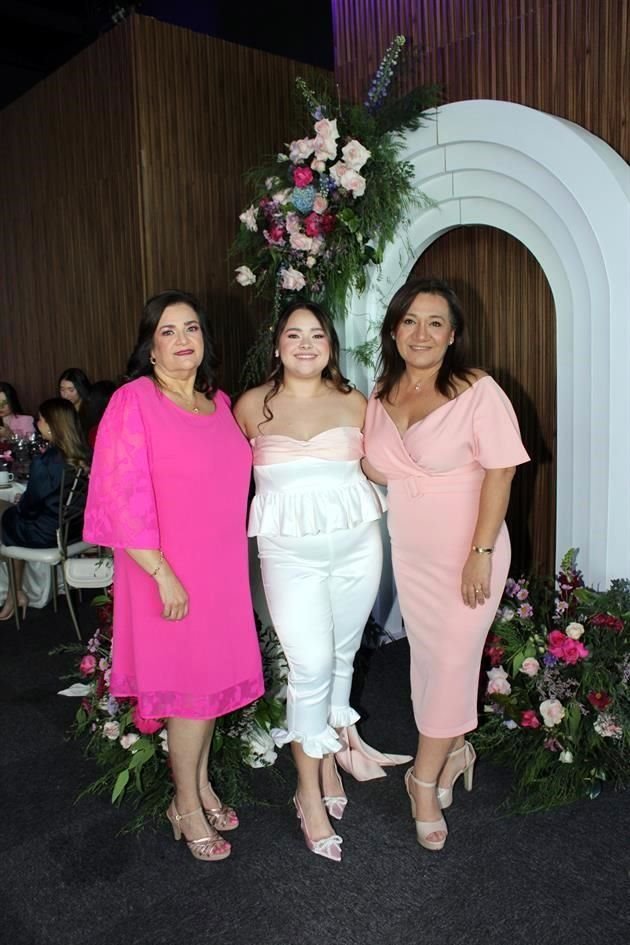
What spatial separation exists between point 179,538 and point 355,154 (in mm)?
1934

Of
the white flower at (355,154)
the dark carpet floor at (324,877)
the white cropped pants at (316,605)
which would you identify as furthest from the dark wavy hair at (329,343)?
the dark carpet floor at (324,877)

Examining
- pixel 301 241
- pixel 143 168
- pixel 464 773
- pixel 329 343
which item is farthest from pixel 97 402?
pixel 464 773

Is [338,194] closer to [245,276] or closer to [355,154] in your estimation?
[355,154]

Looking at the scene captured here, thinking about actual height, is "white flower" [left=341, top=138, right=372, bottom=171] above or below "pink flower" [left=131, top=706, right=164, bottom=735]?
above

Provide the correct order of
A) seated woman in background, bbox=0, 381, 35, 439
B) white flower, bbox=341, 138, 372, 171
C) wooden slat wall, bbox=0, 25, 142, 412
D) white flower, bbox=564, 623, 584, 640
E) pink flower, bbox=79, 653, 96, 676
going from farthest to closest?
seated woman in background, bbox=0, 381, 35, 439
wooden slat wall, bbox=0, 25, 142, 412
white flower, bbox=341, 138, 372, 171
pink flower, bbox=79, 653, 96, 676
white flower, bbox=564, 623, 584, 640

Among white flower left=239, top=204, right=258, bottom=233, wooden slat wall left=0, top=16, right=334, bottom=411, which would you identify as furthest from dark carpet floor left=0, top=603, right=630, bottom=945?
wooden slat wall left=0, top=16, right=334, bottom=411

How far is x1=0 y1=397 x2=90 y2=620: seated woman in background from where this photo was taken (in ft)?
14.8

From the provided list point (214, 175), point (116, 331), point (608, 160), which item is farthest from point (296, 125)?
point (608, 160)

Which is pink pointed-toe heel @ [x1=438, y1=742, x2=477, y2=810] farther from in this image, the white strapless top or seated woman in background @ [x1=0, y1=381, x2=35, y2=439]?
seated woman in background @ [x1=0, y1=381, x2=35, y2=439]

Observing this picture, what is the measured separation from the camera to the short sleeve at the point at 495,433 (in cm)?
239

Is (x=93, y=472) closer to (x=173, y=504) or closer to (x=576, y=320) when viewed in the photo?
(x=173, y=504)

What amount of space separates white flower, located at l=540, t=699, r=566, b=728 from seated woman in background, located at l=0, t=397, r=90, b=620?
2821 mm

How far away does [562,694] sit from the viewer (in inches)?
112

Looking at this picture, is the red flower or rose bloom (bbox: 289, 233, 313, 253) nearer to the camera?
the red flower
